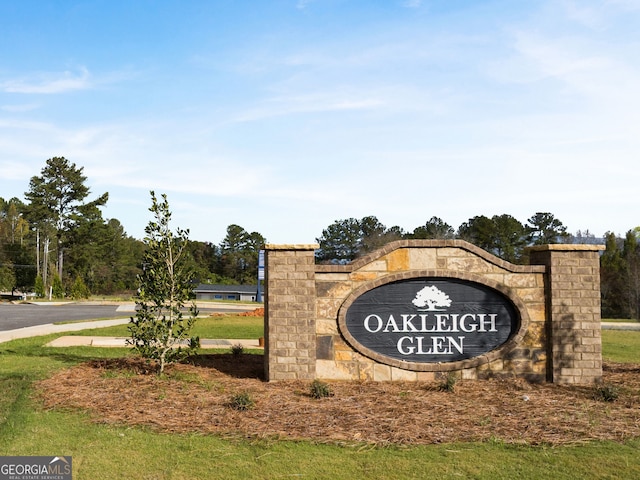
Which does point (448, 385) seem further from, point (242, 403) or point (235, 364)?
point (235, 364)

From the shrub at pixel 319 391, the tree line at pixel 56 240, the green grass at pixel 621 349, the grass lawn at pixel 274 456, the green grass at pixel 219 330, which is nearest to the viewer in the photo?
the grass lawn at pixel 274 456

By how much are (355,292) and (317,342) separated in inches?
40.0

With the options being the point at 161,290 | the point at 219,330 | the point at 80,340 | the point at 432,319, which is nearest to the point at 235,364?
the point at 161,290

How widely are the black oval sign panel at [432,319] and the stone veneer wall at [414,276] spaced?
15cm

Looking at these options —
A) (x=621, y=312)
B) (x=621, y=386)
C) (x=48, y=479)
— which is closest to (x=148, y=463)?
(x=48, y=479)

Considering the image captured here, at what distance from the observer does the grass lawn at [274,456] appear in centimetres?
483

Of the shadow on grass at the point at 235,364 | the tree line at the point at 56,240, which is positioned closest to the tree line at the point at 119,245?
the tree line at the point at 56,240

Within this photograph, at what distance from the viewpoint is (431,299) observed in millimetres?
8828

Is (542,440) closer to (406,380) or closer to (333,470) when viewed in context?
(333,470)

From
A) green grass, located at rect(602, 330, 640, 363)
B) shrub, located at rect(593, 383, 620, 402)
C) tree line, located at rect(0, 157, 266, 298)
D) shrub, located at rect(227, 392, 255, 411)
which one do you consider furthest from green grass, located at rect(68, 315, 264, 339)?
tree line, located at rect(0, 157, 266, 298)

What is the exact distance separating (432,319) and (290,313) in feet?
7.62

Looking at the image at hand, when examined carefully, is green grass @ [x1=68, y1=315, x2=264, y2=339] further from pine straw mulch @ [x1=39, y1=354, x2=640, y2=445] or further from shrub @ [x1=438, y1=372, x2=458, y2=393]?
shrub @ [x1=438, y1=372, x2=458, y2=393]

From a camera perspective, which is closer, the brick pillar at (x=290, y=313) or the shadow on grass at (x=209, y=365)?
the brick pillar at (x=290, y=313)

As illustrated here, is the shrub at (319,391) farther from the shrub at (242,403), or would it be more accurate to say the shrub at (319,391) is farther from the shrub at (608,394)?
the shrub at (608,394)
